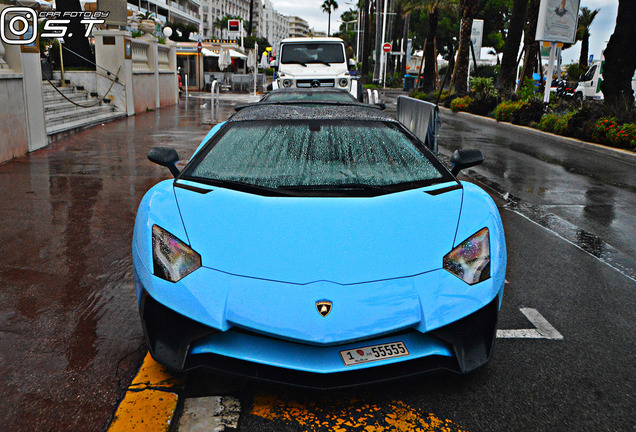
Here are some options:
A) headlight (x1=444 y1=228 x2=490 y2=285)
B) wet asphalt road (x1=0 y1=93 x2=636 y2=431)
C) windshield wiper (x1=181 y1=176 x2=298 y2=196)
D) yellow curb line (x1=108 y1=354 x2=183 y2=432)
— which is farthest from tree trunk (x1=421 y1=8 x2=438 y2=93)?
yellow curb line (x1=108 y1=354 x2=183 y2=432)

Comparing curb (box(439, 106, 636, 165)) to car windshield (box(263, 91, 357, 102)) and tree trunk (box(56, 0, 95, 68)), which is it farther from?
tree trunk (box(56, 0, 95, 68))

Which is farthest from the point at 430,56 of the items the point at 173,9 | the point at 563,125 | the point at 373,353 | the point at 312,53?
the point at 173,9

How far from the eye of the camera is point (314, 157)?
3602mm

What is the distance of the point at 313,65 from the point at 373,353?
578 inches

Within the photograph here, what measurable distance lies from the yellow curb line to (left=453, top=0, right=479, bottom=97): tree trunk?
94.2ft

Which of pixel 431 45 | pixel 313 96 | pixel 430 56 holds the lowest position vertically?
pixel 313 96

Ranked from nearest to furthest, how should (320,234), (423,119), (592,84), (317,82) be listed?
(320,234) → (423,119) → (317,82) → (592,84)

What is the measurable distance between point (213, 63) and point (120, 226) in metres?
46.0

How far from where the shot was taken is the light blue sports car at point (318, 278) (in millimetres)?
2490

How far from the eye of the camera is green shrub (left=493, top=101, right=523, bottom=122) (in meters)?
20.8

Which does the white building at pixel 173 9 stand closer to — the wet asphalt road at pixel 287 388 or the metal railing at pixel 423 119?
the metal railing at pixel 423 119

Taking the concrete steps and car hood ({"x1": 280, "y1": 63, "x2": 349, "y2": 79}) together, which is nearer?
the concrete steps

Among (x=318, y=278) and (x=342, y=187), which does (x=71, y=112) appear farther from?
(x=318, y=278)

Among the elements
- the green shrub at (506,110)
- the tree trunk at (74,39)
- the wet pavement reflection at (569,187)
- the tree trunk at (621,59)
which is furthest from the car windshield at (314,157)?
the tree trunk at (74,39)
